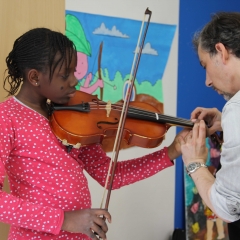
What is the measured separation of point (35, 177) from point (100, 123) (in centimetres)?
29

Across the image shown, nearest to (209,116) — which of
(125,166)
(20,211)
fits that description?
(125,166)

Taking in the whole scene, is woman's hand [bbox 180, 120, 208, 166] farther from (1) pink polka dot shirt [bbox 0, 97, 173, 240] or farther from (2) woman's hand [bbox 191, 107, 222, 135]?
(1) pink polka dot shirt [bbox 0, 97, 173, 240]

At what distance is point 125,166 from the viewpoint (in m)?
1.34

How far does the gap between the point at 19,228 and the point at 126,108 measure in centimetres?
48

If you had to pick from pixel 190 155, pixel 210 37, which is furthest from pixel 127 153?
pixel 210 37

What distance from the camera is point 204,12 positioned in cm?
247

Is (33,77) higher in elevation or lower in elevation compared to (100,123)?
higher

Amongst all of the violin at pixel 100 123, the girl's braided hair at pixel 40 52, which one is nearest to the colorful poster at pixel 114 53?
the violin at pixel 100 123

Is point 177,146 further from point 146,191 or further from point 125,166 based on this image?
point 146,191

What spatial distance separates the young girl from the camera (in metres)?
1.03

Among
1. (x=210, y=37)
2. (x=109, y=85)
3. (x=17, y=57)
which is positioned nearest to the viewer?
(x=210, y=37)

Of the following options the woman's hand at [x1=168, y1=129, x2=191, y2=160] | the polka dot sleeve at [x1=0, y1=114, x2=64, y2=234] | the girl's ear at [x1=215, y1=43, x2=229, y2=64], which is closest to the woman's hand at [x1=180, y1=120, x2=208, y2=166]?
the woman's hand at [x1=168, y1=129, x2=191, y2=160]

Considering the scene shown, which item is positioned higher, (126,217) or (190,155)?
(190,155)

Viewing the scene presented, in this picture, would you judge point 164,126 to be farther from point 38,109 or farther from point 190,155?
point 38,109
